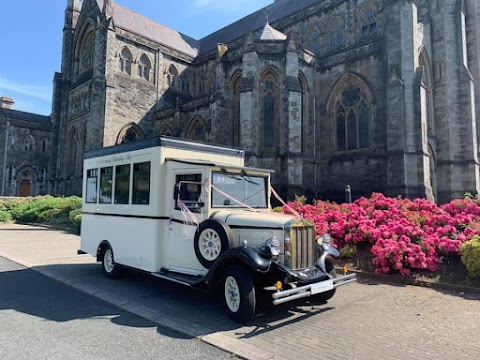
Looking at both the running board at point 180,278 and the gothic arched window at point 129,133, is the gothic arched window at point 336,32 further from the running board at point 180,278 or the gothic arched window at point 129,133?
the running board at point 180,278

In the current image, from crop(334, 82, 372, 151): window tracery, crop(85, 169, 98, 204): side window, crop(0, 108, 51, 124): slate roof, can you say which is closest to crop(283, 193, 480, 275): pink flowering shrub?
crop(85, 169, 98, 204): side window

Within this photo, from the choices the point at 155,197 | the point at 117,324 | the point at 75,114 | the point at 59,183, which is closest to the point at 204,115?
the point at 75,114

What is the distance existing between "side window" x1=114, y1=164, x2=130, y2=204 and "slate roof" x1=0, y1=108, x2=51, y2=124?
3717 centimetres

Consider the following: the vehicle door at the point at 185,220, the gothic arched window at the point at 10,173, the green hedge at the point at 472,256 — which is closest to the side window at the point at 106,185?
the vehicle door at the point at 185,220

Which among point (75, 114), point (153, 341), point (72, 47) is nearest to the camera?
point (153, 341)

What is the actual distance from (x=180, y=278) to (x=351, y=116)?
1786 centimetres

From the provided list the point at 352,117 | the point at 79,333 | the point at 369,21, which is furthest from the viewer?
the point at 369,21

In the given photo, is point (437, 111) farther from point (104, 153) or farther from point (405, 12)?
point (104, 153)

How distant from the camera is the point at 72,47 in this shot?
3434 centimetres

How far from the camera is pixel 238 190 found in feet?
20.6

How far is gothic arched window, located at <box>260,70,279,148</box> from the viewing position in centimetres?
2073

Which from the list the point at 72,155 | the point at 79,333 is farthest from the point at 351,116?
the point at 72,155

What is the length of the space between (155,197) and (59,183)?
101 feet

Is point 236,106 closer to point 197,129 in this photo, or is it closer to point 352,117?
point 197,129
